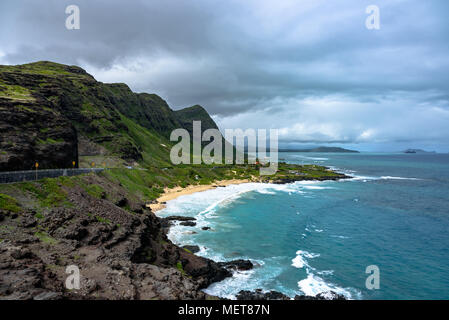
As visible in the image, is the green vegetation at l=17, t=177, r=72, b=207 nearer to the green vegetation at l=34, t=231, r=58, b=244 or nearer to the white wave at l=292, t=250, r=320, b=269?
the green vegetation at l=34, t=231, r=58, b=244

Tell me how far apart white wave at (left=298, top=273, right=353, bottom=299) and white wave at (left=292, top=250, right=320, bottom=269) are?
Result: 3679 mm

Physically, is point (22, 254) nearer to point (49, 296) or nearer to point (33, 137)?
point (49, 296)

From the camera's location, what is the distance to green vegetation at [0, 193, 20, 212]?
22.0 meters

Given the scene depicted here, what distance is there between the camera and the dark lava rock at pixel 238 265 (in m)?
34.2

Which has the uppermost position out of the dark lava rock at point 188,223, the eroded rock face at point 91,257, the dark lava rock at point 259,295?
the eroded rock face at point 91,257

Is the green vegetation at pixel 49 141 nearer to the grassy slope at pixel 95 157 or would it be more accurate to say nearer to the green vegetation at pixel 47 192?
the grassy slope at pixel 95 157

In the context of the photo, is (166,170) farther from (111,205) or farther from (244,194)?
(111,205)

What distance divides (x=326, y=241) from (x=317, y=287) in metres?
17.9

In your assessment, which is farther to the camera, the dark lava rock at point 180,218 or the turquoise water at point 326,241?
the dark lava rock at point 180,218

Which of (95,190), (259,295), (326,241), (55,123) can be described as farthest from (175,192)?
(259,295)

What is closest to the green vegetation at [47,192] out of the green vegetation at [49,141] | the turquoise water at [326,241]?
the green vegetation at [49,141]

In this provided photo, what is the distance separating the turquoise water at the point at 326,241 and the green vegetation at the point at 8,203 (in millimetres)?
22795

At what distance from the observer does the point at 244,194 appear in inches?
3730

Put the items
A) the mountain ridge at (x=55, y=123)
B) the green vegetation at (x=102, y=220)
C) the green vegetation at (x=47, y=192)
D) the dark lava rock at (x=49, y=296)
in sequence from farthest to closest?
the mountain ridge at (x=55, y=123), the green vegetation at (x=102, y=220), the green vegetation at (x=47, y=192), the dark lava rock at (x=49, y=296)
